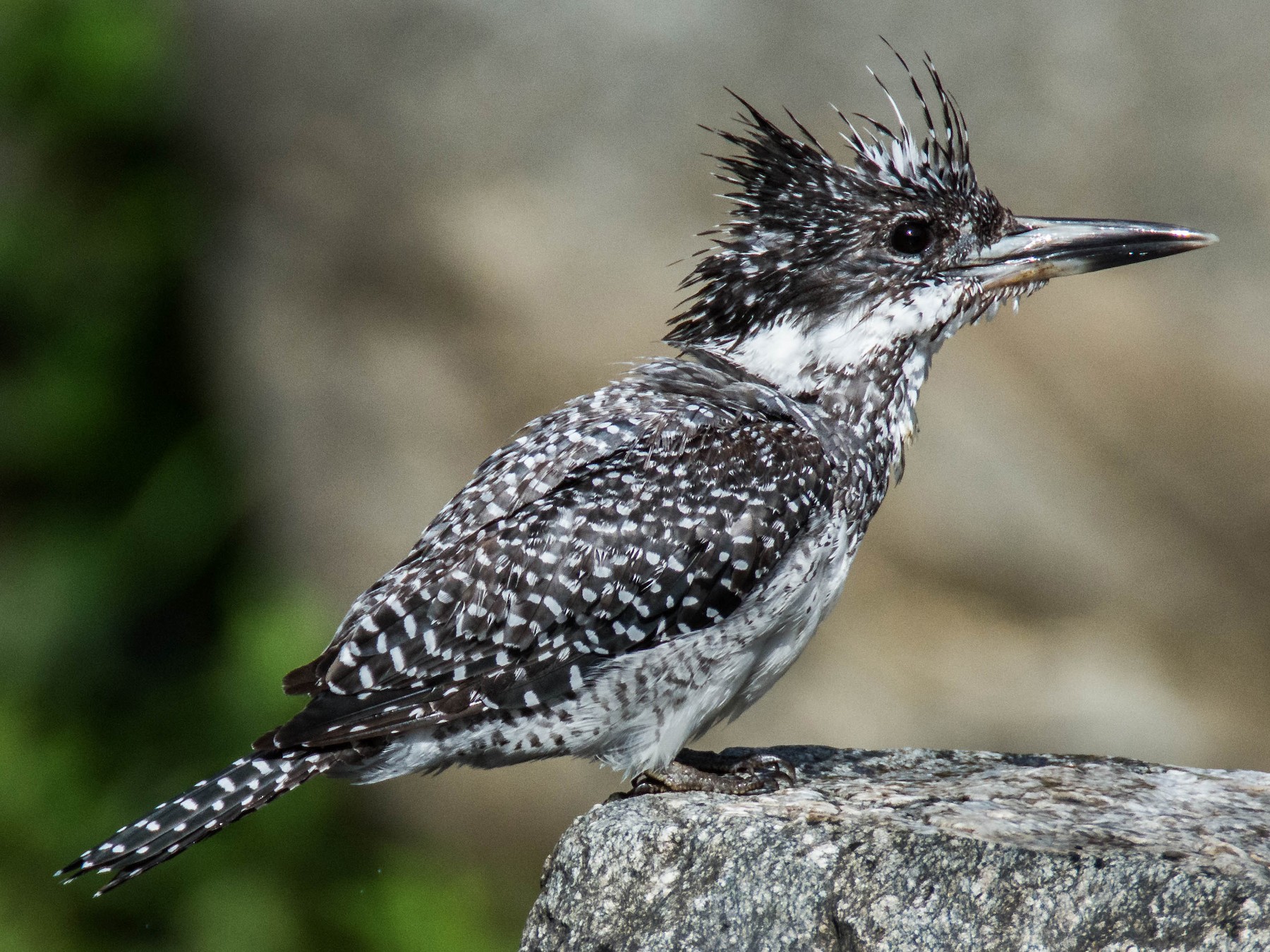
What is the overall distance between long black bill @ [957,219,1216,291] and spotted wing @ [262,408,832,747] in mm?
1011

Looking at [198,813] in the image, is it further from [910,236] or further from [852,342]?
[910,236]

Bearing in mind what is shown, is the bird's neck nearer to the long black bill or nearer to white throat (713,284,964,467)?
white throat (713,284,964,467)

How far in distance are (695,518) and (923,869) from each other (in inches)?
42.0

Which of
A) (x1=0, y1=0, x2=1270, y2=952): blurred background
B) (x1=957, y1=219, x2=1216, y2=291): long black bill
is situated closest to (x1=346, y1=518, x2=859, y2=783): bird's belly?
(x1=957, y1=219, x2=1216, y2=291): long black bill

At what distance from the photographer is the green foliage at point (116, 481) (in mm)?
6879

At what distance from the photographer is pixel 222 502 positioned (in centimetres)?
745

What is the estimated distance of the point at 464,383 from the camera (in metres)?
6.88

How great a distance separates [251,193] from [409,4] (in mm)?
1248

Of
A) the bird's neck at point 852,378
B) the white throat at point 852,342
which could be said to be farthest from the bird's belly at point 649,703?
the white throat at point 852,342

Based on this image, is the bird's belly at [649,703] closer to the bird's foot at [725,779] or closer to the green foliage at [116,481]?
the bird's foot at [725,779]

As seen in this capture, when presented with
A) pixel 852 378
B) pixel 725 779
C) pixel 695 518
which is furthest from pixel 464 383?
pixel 725 779

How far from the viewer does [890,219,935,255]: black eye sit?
4.12m

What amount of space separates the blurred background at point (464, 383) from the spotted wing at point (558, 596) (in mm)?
2905

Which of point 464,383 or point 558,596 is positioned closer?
point 558,596
